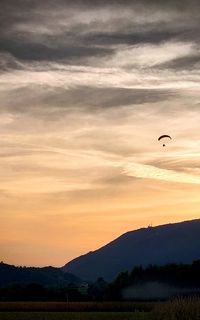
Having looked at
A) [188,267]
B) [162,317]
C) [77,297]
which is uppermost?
[188,267]

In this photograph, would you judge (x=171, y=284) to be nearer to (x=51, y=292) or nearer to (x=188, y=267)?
(x=188, y=267)

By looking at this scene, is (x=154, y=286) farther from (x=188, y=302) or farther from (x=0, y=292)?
(x=188, y=302)

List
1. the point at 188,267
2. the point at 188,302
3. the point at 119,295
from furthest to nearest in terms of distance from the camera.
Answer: the point at 188,267 → the point at 119,295 → the point at 188,302

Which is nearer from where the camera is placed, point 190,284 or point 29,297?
point 29,297

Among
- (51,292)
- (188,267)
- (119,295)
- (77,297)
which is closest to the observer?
(77,297)

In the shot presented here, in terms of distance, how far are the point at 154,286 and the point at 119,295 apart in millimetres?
13275

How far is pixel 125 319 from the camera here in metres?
48.4

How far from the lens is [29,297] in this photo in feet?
340

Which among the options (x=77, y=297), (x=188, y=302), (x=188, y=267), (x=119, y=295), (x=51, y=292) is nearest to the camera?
(x=188, y=302)

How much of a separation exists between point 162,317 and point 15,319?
1196 centimetres

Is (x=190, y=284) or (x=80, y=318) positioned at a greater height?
(x=190, y=284)

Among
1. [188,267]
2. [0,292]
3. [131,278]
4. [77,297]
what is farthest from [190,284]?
[0,292]

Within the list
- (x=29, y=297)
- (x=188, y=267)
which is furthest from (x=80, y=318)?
(x=188, y=267)

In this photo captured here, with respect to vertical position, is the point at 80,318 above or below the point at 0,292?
below
